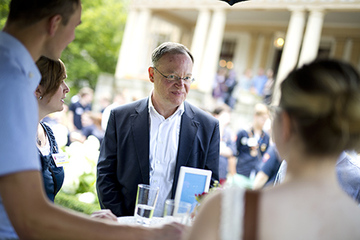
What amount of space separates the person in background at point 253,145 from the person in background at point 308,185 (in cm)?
674

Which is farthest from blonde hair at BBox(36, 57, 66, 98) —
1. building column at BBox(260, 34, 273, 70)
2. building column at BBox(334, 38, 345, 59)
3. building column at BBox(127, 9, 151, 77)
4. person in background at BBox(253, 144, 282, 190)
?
building column at BBox(260, 34, 273, 70)

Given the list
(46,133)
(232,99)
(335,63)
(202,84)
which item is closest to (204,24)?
(202,84)

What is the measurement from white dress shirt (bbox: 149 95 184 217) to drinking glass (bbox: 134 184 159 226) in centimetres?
82

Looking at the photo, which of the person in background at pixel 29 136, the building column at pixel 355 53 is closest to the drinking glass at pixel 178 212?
the person in background at pixel 29 136

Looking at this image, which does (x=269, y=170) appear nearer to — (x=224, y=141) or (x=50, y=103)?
(x=224, y=141)

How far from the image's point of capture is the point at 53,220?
1471 millimetres

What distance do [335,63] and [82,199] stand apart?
→ 15.4 ft

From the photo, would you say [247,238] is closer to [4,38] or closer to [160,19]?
[4,38]

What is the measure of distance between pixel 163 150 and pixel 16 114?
73.9 inches

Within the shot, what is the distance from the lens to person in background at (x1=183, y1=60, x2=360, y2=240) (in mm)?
1256

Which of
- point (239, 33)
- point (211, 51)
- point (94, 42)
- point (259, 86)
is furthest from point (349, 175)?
point (94, 42)

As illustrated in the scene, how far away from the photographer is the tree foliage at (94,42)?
2809 centimetres

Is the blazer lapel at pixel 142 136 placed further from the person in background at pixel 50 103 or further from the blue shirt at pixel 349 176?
the blue shirt at pixel 349 176

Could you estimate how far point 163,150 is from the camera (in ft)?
10.7
